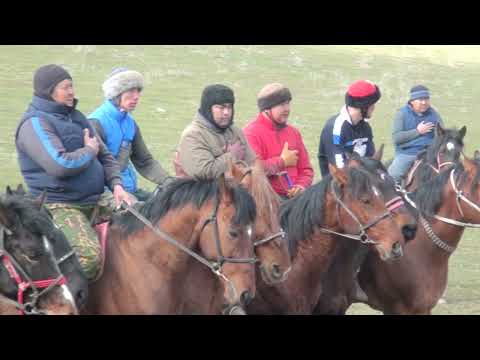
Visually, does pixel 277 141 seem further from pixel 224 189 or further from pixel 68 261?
pixel 68 261

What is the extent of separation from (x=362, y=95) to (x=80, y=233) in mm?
3581

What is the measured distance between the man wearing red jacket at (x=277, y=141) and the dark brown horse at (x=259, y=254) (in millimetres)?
1416

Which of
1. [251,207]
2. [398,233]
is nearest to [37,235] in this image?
[251,207]

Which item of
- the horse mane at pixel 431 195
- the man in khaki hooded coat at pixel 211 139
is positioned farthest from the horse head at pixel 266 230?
the horse mane at pixel 431 195

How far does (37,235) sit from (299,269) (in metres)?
2.97

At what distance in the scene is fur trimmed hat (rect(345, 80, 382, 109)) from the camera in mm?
9234

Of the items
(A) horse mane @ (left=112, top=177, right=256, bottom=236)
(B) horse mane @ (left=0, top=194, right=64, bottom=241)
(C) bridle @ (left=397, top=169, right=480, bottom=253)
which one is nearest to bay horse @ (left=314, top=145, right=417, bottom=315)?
(C) bridle @ (left=397, top=169, right=480, bottom=253)

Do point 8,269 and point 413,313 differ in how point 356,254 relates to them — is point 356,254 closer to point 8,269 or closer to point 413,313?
point 413,313

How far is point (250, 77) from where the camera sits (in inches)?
1332

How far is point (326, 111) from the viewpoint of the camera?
104 ft

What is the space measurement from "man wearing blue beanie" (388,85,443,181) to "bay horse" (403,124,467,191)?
2.25 ft

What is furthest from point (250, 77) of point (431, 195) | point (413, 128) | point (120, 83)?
point (120, 83)

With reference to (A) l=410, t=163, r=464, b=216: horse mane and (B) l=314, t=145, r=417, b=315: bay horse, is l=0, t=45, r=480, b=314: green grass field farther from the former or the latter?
(B) l=314, t=145, r=417, b=315: bay horse

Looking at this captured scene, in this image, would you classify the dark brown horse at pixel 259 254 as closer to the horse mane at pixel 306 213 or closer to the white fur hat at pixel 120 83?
the horse mane at pixel 306 213
